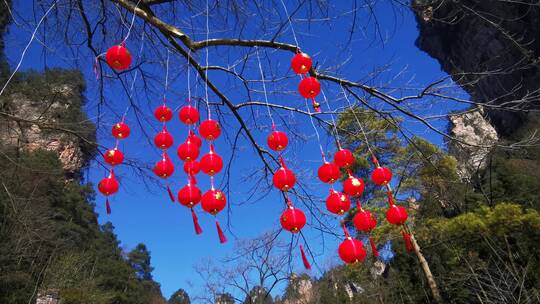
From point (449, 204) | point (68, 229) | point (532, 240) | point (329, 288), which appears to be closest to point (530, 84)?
point (449, 204)

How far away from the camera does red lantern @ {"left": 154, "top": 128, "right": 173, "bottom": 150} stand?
7.20ft

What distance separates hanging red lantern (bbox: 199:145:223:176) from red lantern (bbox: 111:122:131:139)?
87cm

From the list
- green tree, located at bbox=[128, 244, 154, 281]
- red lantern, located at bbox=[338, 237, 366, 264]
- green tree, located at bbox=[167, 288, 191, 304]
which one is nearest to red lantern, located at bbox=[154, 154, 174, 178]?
red lantern, located at bbox=[338, 237, 366, 264]

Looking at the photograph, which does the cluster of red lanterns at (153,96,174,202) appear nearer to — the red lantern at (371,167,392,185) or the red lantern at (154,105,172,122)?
Answer: the red lantern at (154,105,172,122)

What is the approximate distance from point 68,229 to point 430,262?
16.5 metres

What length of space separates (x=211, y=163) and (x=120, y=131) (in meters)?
0.92

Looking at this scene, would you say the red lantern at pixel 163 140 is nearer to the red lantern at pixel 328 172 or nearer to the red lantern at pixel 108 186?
the red lantern at pixel 108 186

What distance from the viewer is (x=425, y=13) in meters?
2.57

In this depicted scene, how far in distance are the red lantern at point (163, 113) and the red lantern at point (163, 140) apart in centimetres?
9

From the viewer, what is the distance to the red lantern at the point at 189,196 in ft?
5.94

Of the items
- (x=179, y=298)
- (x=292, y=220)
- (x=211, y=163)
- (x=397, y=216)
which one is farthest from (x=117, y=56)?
(x=179, y=298)

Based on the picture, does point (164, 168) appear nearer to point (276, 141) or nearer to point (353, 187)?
point (276, 141)

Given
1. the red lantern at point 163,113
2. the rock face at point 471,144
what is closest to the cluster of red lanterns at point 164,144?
the red lantern at point 163,113

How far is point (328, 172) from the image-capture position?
2094mm
